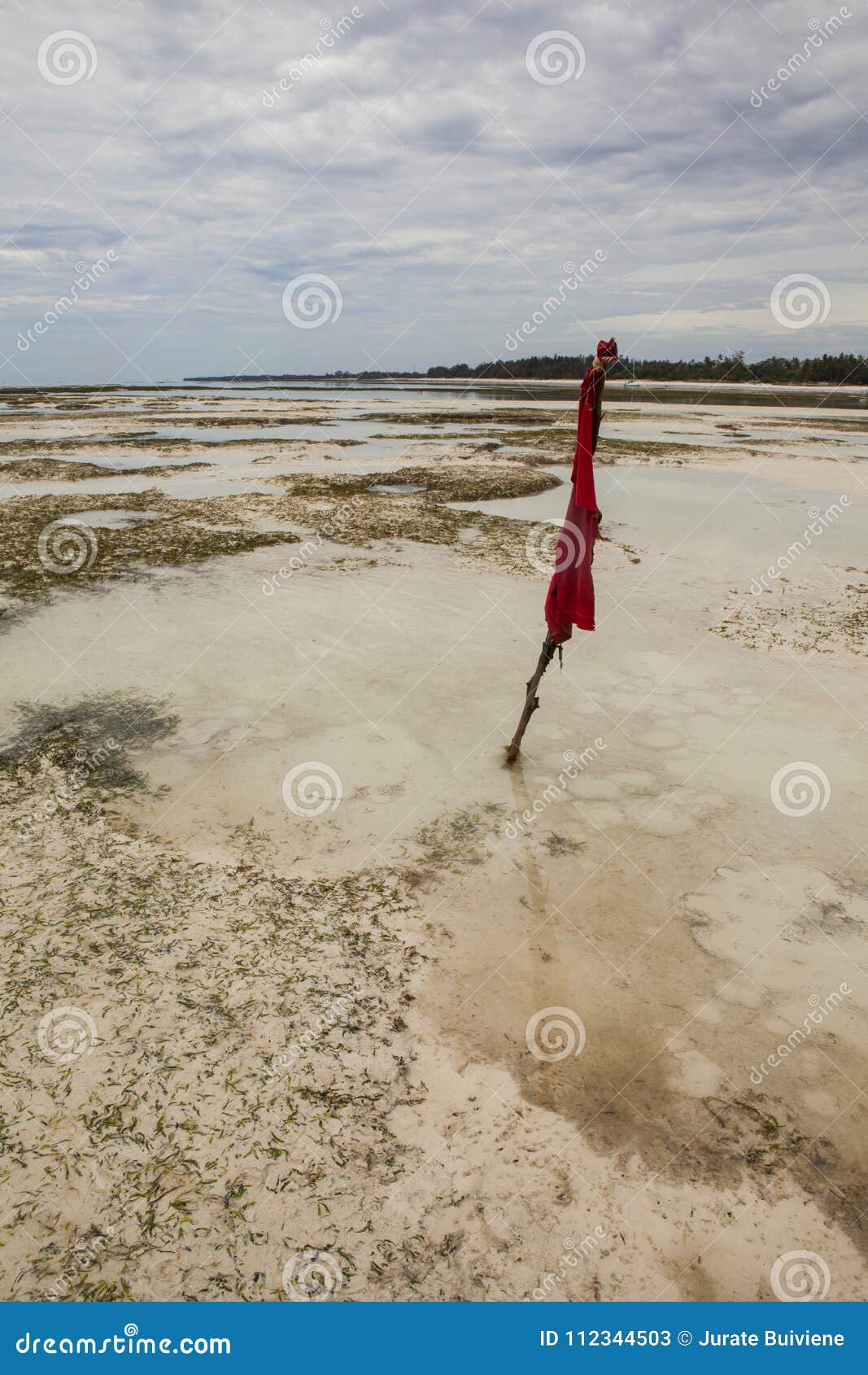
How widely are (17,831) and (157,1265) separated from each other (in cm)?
467

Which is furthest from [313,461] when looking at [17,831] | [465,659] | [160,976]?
[160,976]

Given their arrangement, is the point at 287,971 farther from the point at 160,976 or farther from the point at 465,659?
the point at 465,659

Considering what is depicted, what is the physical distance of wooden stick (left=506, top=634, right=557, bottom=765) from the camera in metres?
7.73
